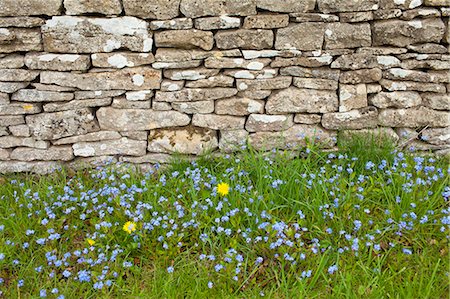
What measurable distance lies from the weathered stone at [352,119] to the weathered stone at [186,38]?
990 mm

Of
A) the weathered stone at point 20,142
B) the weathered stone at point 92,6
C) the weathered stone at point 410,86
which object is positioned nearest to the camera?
the weathered stone at point 92,6

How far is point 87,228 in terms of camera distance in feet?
9.32

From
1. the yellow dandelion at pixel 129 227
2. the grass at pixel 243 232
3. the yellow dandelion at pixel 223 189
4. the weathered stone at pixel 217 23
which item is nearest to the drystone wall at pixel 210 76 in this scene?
the weathered stone at pixel 217 23

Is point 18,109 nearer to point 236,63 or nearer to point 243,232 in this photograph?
point 236,63

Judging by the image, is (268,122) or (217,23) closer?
(217,23)

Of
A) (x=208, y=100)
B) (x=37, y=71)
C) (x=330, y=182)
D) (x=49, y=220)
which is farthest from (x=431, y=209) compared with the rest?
(x=37, y=71)

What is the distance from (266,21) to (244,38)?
18 cm

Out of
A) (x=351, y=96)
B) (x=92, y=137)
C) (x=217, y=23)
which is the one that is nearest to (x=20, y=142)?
(x=92, y=137)

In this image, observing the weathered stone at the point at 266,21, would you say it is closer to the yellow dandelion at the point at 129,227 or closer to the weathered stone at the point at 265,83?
the weathered stone at the point at 265,83

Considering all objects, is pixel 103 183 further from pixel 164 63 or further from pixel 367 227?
pixel 367 227

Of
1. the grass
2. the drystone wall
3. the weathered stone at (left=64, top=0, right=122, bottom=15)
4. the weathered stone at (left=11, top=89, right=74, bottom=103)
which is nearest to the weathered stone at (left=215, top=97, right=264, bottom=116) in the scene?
the drystone wall

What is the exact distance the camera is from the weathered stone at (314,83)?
322cm

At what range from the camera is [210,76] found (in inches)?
126

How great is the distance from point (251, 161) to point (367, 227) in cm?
90
